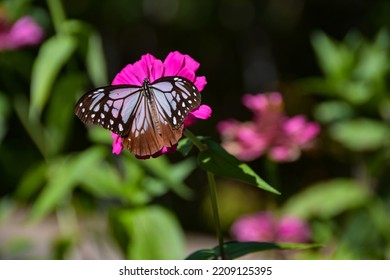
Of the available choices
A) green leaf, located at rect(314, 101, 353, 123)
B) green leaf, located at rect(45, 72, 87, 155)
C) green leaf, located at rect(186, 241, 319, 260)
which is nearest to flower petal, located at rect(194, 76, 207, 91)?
green leaf, located at rect(186, 241, 319, 260)

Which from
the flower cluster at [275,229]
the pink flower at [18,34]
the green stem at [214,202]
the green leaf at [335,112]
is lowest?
Result: the green stem at [214,202]

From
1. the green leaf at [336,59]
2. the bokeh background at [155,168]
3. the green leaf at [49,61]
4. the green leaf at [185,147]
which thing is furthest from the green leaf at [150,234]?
the green leaf at [336,59]

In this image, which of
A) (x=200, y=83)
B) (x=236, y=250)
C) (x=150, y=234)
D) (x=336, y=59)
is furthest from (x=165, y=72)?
(x=336, y=59)

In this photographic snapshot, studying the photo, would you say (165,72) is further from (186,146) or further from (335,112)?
(335,112)

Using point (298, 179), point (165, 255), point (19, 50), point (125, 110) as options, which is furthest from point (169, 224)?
point (298, 179)

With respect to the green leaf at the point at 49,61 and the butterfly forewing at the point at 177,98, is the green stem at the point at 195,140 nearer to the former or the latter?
the butterfly forewing at the point at 177,98
